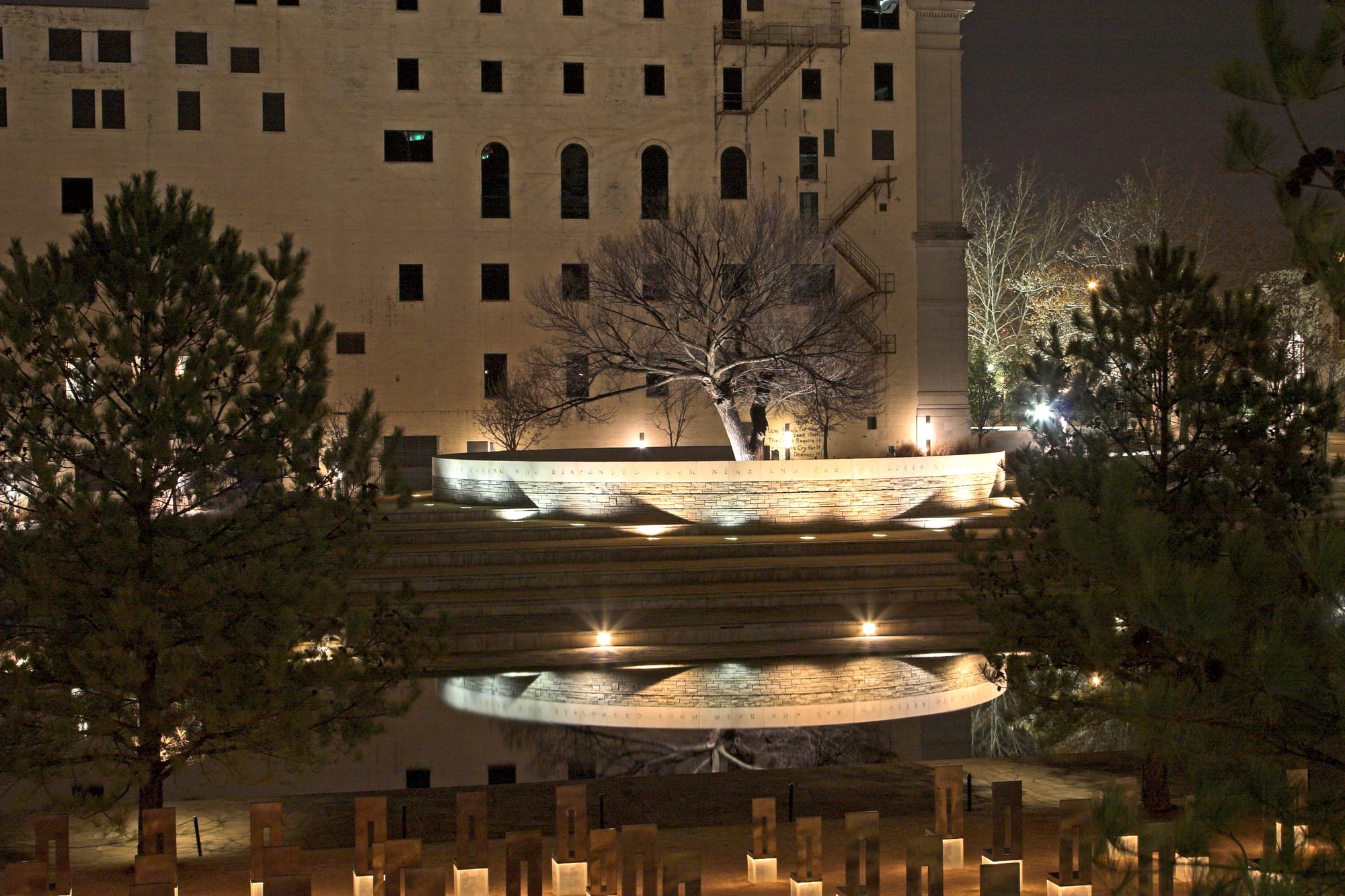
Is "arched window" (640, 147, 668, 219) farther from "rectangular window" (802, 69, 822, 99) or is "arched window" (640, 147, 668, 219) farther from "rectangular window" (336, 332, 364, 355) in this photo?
"rectangular window" (336, 332, 364, 355)

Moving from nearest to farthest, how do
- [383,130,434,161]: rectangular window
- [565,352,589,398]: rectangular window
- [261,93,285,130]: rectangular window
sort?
[565,352,589,398]: rectangular window, [261,93,285,130]: rectangular window, [383,130,434,161]: rectangular window

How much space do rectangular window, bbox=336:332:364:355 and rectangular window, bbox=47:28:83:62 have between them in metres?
10.4

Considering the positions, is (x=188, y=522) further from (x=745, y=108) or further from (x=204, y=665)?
(x=745, y=108)

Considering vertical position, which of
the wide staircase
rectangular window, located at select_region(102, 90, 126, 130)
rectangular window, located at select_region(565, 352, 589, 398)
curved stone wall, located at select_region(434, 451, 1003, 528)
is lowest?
the wide staircase

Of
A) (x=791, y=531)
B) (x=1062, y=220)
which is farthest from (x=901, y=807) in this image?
(x=1062, y=220)

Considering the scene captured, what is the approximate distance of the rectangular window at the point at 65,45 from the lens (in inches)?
1460

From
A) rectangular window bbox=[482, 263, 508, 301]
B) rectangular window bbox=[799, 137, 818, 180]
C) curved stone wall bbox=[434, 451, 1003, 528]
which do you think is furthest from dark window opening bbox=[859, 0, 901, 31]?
curved stone wall bbox=[434, 451, 1003, 528]

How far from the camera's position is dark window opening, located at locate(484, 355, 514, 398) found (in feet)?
130

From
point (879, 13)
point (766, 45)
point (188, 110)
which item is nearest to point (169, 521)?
point (188, 110)

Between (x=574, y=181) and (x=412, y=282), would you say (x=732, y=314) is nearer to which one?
(x=574, y=181)

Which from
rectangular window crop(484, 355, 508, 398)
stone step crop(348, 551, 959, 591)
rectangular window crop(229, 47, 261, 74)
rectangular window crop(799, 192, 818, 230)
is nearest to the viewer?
stone step crop(348, 551, 959, 591)

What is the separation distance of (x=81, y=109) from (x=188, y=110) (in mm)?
2860

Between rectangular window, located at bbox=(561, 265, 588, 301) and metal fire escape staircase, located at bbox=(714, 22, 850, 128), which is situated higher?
metal fire escape staircase, located at bbox=(714, 22, 850, 128)

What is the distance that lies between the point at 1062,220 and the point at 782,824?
4660 centimetres
